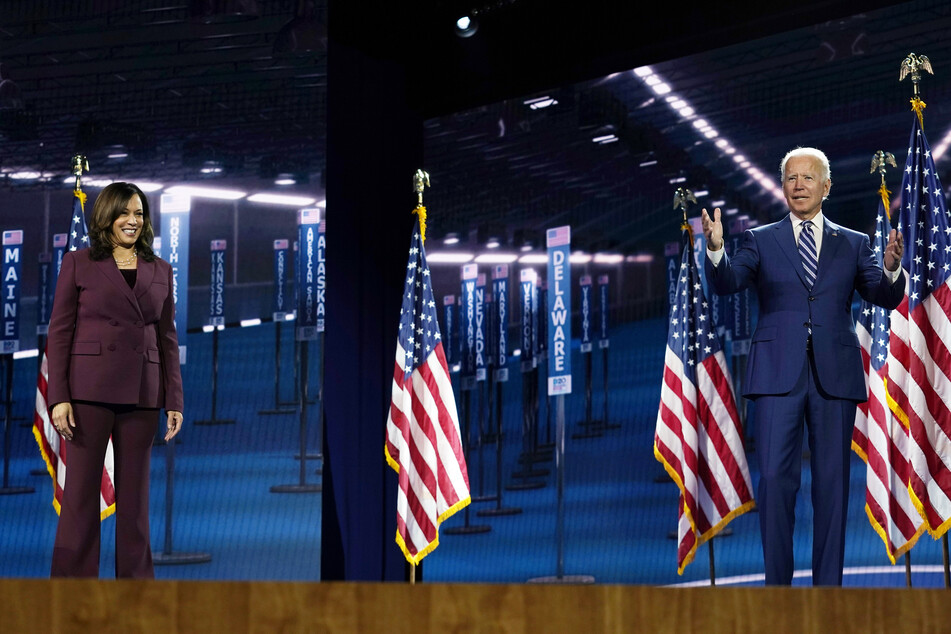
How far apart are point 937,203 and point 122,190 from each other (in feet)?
7.84

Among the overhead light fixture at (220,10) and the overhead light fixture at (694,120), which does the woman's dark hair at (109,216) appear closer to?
the overhead light fixture at (220,10)

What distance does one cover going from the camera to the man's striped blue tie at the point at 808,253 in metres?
2.84

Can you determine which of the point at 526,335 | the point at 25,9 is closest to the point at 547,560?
the point at 526,335

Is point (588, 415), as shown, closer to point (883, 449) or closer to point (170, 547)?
point (883, 449)

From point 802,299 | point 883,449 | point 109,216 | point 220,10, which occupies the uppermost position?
point 220,10

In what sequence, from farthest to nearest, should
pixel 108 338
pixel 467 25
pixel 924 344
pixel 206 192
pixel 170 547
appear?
1. pixel 206 192
2. pixel 467 25
3. pixel 170 547
4. pixel 924 344
5. pixel 108 338

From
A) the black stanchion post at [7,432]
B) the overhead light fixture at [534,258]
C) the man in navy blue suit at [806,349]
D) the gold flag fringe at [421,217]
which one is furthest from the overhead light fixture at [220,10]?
the man in navy blue suit at [806,349]

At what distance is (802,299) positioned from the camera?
2836 millimetres

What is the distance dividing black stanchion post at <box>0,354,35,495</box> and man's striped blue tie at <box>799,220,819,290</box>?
10.6 feet

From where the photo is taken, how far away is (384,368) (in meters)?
4.32

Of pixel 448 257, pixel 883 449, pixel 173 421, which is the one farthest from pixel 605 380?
pixel 173 421

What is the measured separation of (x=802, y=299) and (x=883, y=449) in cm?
75

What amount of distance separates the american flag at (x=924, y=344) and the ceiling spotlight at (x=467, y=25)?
6.05ft

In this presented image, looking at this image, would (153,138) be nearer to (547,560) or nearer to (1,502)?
(1,502)
